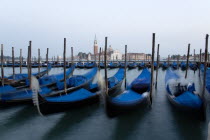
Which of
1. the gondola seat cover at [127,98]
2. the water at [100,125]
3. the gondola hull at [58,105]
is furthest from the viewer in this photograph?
the gondola seat cover at [127,98]

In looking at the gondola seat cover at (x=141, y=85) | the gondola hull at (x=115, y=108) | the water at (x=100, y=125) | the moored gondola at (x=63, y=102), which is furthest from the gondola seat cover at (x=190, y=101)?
the moored gondola at (x=63, y=102)

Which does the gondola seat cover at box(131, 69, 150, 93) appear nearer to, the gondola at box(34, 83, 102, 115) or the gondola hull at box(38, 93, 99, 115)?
the gondola at box(34, 83, 102, 115)

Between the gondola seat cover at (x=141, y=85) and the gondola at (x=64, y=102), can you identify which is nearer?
the gondola at (x=64, y=102)

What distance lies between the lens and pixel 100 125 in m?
6.58

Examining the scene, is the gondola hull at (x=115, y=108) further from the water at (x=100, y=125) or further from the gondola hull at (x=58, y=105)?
the gondola hull at (x=58, y=105)

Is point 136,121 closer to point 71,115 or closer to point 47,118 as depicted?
point 71,115

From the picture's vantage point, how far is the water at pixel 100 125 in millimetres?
5773

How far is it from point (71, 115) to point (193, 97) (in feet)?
13.4

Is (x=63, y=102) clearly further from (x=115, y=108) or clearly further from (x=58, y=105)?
(x=115, y=108)

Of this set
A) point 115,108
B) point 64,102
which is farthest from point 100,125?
point 64,102

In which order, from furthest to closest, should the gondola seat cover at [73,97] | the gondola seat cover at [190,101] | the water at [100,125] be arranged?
1. the gondola seat cover at [73,97]
2. the gondola seat cover at [190,101]
3. the water at [100,125]

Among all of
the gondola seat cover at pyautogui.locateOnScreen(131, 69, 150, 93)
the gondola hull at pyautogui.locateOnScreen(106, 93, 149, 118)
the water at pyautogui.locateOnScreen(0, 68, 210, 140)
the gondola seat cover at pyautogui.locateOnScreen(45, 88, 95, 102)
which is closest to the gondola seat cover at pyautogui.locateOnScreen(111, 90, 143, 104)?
the gondola hull at pyautogui.locateOnScreen(106, 93, 149, 118)

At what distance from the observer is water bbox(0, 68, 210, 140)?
5.77 meters

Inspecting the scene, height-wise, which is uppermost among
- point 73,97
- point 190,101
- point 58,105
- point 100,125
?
point 190,101
